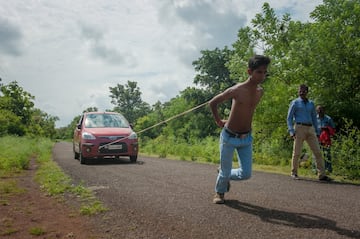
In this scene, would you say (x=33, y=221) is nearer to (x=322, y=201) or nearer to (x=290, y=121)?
(x=322, y=201)

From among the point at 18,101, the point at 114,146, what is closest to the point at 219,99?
the point at 114,146

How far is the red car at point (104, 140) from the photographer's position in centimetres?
1166

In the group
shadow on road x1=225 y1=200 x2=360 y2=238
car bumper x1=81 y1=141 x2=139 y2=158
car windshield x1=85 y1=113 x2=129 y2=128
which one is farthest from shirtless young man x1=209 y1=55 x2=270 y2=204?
car windshield x1=85 y1=113 x2=129 y2=128

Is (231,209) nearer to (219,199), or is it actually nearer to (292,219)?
(219,199)

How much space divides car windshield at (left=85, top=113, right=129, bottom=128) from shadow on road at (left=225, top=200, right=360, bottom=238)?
847 centimetres

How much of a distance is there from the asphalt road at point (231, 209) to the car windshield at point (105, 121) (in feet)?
17.2

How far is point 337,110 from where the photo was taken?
10055 mm

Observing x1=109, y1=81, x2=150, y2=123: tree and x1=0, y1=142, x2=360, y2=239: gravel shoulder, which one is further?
x1=109, y1=81, x2=150, y2=123: tree

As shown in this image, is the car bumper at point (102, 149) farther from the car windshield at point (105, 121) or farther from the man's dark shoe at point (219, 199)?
the man's dark shoe at point (219, 199)

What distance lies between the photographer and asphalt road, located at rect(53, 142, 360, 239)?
3813 millimetres

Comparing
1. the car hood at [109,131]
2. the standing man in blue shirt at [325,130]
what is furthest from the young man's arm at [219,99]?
the car hood at [109,131]

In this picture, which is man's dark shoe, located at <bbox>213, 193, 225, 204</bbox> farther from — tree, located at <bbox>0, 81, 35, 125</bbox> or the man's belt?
tree, located at <bbox>0, 81, 35, 125</bbox>

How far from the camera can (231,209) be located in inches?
190

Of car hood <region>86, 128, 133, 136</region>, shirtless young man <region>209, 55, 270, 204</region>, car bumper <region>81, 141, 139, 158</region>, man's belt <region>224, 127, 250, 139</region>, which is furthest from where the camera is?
car hood <region>86, 128, 133, 136</region>
